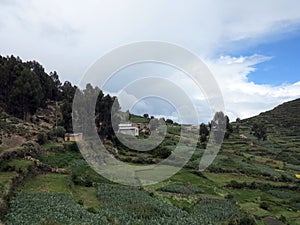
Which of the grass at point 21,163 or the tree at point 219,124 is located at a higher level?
the tree at point 219,124

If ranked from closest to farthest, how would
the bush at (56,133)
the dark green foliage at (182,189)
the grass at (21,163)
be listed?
the grass at (21,163)
the dark green foliage at (182,189)
the bush at (56,133)

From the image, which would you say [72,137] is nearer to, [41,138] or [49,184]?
[41,138]

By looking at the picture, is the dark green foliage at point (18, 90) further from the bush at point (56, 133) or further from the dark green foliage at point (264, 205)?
the dark green foliage at point (264, 205)

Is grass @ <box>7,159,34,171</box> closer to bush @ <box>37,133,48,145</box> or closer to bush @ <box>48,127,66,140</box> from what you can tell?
bush @ <box>37,133,48,145</box>

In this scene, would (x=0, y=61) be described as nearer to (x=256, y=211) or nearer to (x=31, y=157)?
(x=31, y=157)

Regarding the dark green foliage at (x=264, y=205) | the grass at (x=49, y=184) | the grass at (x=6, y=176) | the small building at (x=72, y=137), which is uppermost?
the small building at (x=72, y=137)

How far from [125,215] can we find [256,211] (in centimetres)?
1792

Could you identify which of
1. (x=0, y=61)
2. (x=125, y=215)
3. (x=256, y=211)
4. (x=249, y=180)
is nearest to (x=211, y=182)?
(x=249, y=180)

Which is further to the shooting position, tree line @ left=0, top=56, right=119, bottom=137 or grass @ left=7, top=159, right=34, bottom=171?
tree line @ left=0, top=56, right=119, bottom=137

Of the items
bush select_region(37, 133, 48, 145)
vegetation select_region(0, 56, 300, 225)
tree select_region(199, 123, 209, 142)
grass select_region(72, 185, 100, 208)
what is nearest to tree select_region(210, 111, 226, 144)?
tree select_region(199, 123, 209, 142)

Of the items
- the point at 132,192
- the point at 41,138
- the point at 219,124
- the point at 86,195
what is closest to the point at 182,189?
the point at 132,192

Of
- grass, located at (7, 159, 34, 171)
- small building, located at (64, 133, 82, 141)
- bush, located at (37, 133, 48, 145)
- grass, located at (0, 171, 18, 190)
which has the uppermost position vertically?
small building, located at (64, 133, 82, 141)

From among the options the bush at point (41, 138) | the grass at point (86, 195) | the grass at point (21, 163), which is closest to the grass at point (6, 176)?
the grass at point (21, 163)

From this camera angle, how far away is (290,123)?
475 ft
